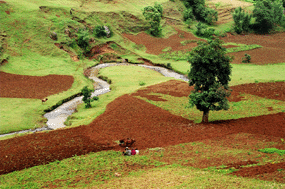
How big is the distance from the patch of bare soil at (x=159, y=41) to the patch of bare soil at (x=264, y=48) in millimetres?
13473

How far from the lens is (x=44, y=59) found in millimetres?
61406

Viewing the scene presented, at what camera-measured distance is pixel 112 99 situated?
142ft

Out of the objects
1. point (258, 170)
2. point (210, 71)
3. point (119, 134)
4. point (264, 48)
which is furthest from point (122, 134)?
point (264, 48)

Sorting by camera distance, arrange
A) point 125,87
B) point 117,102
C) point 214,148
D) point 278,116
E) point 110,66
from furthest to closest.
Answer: point 110,66 < point 125,87 < point 117,102 < point 278,116 < point 214,148

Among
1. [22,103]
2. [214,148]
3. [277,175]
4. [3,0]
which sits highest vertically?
[3,0]

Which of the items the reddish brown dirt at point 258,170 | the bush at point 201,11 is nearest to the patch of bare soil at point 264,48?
the bush at point 201,11

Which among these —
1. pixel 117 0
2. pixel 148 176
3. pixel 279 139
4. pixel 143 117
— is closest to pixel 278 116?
pixel 279 139

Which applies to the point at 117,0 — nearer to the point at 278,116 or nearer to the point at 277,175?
the point at 278,116

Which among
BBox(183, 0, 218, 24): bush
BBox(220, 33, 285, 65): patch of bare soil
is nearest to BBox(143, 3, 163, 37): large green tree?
BBox(220, 33, 285, 65): patch of bare soil

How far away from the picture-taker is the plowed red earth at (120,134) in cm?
2472

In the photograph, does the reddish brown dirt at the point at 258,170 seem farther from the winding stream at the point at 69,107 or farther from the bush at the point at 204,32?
the bush at the point at 204,32

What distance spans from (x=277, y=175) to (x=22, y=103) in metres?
35.6

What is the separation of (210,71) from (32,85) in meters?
32.5

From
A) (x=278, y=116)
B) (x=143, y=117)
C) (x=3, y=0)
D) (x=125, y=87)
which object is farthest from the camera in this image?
(x=3, y=0)
